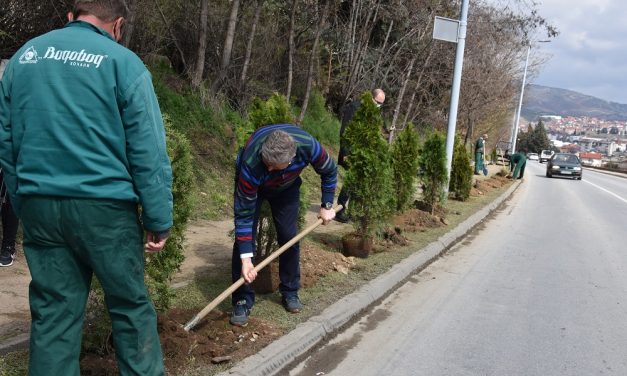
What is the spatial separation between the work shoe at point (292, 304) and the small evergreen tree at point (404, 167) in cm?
469

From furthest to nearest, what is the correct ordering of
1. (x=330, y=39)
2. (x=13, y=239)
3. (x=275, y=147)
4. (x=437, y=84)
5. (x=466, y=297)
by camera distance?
(x=437, y=84) → (x=330, y=39) → (x=466, y=297) → (x=13, y=239) → (x=275, y=147)

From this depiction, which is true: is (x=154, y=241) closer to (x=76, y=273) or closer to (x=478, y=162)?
(x=76, y=273)

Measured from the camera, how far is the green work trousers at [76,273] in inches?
91.0

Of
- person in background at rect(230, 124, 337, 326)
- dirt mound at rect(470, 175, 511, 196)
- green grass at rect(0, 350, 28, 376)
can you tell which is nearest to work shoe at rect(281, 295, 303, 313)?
person in background at rect(230, 124, 337, 326)

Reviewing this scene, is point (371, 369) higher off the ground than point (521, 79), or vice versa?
point (521, 79)

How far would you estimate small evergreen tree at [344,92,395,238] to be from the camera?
670cm

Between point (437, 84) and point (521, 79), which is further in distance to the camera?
point (521, 79)

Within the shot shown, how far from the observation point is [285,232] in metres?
4.42

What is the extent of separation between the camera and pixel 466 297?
5.76 m

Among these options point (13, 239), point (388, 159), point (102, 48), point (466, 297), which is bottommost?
point (466, 297)

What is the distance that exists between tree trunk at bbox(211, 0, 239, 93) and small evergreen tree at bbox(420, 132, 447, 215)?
444 cm

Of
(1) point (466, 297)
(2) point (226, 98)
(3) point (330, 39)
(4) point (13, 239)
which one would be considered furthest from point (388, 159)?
(3) point (330, 39)

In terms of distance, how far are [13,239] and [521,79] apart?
36011 millimetres

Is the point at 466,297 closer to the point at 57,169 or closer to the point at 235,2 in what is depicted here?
the point at 57,169
